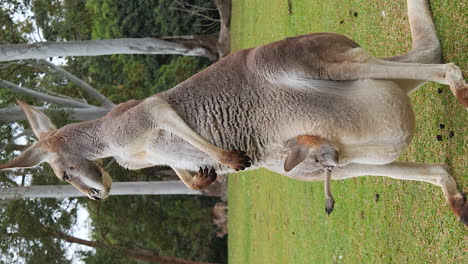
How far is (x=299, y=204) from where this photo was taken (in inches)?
460

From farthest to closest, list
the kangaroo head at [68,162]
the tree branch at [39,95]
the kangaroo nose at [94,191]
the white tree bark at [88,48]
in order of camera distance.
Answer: the tree branch at [39,95] → the white tree bark at [88,48] → the kangaroo nose at [94,191] → the kangaroo head at [68,162]

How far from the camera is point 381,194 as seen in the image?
23.9ft

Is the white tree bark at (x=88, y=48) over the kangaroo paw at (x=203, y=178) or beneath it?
over

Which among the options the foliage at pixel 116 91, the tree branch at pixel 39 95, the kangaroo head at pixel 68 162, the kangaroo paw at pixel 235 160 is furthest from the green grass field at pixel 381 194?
the tree branch at pixel 39 95

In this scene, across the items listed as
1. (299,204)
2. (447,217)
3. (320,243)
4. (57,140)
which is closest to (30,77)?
(299,204)

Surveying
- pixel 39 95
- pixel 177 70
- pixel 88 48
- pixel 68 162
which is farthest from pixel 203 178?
pixel 177 70

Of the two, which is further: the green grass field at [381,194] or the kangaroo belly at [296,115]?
the green grass field at [381,194]

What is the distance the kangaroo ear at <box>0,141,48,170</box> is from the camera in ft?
15.3

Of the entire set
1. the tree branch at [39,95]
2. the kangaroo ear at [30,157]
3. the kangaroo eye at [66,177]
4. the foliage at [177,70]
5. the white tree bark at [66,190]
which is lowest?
the kangaroo eye at [66,177]

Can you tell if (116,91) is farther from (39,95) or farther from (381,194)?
(381,194)

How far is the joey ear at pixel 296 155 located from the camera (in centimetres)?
429

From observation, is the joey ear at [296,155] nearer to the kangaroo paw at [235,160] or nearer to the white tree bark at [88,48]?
the kangaroo paw at [235,160]

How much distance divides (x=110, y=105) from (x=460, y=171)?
14.9 meters

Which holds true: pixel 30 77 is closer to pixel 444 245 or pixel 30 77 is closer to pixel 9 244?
pixel 9 244
